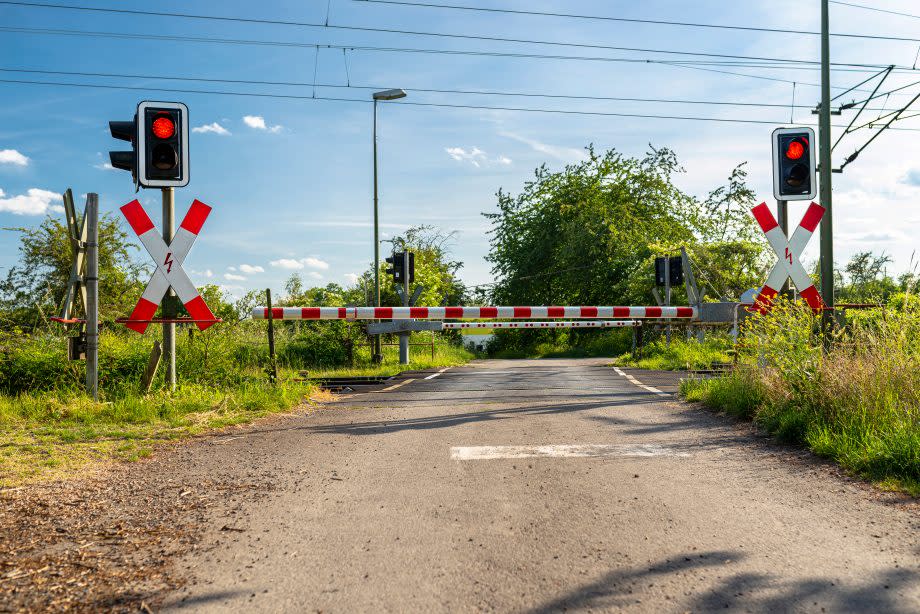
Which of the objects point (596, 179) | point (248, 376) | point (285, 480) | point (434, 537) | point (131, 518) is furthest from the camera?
point (596, 179)

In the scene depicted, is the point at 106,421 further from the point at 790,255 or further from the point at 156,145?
the point at 790,255

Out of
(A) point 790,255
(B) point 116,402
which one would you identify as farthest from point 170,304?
(A) point 790,255

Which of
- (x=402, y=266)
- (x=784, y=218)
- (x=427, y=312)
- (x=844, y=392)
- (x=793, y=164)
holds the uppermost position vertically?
(x=793, y=164)

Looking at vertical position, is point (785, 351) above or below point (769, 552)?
above

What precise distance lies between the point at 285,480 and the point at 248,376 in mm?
4946

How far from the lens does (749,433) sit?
274 inches

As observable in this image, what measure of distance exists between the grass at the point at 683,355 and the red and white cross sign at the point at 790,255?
7998 millimetres

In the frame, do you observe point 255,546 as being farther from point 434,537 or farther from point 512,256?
point 512,256

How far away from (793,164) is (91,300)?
28.0 ft

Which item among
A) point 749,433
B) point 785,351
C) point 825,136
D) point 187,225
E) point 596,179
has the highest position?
point 596,179

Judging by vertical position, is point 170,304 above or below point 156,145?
below

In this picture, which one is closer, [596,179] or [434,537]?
[434,537]

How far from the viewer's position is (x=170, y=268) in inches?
332

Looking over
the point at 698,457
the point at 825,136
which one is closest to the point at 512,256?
the point at 825,136
